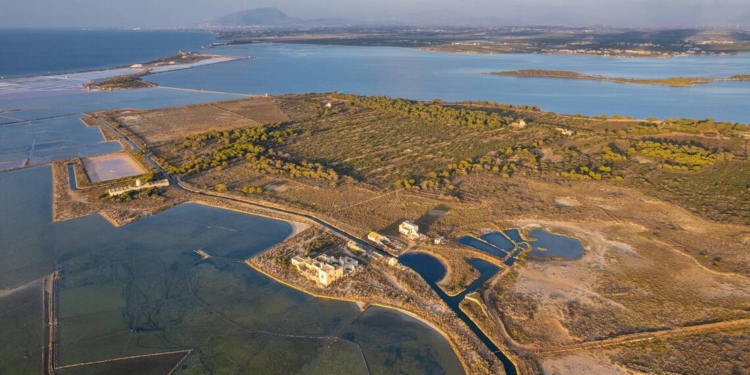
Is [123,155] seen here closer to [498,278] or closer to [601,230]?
[498,278]

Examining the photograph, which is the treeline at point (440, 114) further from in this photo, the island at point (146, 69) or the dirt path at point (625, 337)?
the island at point (146, 69)

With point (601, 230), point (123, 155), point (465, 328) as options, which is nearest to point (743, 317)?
point (601, 230)

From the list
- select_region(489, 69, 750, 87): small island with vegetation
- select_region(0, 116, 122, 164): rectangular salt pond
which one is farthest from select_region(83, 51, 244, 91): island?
select_region(489, 69, 750, 87): small island with vegetation

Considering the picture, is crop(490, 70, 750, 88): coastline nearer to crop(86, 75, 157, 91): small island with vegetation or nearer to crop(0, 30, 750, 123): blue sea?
crop(0, 30, 750, 123): blue sea

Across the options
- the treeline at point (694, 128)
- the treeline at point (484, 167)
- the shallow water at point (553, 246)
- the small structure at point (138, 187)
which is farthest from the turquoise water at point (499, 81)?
the small structure at point (138, 187)

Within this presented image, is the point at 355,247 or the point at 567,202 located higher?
the point at 567,202

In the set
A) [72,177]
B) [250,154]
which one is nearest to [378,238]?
[250,154]

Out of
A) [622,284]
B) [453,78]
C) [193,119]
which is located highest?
[453,78]

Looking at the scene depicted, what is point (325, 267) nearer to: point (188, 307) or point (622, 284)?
point (188, 307)
